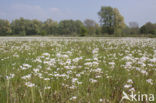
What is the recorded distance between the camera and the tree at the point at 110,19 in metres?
62.2

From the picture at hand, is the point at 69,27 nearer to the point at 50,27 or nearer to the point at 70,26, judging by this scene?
the point at 70,26

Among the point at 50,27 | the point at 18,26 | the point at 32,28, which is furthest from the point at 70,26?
the point at 18,26

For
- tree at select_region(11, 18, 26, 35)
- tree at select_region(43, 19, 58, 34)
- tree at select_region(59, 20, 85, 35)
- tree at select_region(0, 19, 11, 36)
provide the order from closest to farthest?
1. tree at select_region(0, 19, 11, 36)
2. tree at select_region(11, 18, 26, 35)
3. tree at select_region(43, 19, 58, 34)
4. tree at select_region(59, 20, 85, 35)

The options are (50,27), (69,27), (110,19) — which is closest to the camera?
(110,19)

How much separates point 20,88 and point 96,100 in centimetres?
154

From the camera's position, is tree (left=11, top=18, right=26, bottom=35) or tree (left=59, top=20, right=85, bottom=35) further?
tree (left=59, top=20, right=85, bottom=35)

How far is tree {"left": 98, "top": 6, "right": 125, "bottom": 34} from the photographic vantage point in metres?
62.2

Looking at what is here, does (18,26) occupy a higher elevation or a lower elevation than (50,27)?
higher

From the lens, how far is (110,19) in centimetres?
6538

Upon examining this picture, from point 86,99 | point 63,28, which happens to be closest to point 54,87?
point 86,99

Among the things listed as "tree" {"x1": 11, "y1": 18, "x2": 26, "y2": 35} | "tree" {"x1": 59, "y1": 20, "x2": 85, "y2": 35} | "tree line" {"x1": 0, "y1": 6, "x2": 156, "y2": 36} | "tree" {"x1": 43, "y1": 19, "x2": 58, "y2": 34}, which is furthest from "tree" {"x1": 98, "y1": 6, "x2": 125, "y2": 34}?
"tree" {"x1": 11, "y1": 18, "x2": 26, "y2": 35}

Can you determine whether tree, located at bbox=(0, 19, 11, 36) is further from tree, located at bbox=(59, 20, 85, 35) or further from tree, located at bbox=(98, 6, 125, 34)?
tree, located at bbox=(98, 6, 125, 34)

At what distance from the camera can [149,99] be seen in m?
2.28

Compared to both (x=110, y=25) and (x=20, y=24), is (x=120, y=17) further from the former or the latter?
(x=20, y=24)
